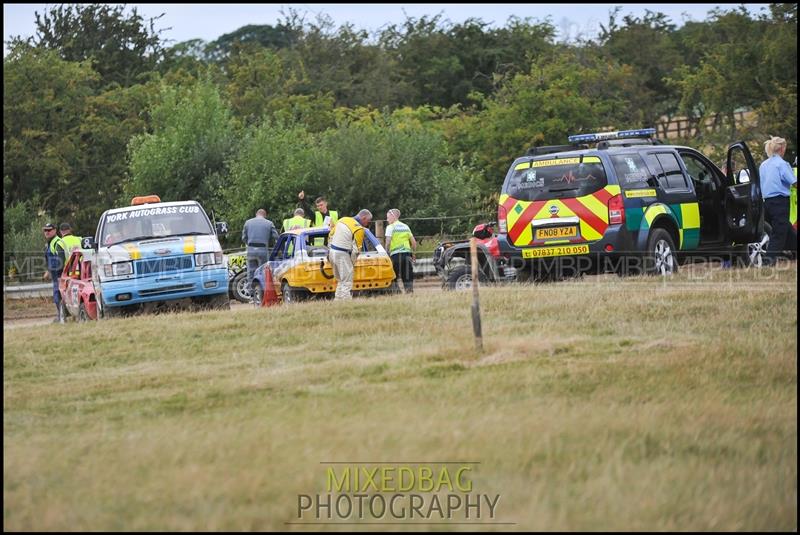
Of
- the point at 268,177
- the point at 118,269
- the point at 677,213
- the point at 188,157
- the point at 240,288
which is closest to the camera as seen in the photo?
the point at 677,213

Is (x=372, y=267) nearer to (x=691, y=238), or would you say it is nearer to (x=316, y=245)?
(x=316, y=245)

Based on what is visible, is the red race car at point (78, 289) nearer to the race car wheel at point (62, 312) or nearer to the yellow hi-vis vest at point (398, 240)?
the race car wheel at point (62, 312)

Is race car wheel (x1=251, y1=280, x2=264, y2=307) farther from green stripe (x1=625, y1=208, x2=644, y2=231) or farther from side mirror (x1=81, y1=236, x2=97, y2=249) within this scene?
green stripe (x1=625, y1=208, x2=644, y2=231)

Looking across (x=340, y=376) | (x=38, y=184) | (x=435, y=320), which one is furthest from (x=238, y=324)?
(x=38, y=184)

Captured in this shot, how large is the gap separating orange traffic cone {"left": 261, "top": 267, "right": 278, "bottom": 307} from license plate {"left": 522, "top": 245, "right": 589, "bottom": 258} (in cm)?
431

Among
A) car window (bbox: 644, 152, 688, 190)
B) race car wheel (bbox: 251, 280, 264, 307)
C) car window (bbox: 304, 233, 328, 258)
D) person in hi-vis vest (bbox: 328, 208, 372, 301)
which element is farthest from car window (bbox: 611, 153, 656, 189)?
race car wheel (bbox: 251, 280, 264, 307)

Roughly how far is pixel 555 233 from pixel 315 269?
3813mm

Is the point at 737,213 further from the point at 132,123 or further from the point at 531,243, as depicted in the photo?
the point at 132,123

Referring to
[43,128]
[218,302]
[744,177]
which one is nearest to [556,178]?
[744,177]

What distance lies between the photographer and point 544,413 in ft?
30.0

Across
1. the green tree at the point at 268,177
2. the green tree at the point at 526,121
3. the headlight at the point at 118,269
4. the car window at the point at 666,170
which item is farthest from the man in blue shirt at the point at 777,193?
the green tree at the point at 526,121

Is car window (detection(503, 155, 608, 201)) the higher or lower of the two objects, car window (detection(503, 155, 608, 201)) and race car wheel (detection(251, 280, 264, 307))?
the higher

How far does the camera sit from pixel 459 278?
63.8 ft

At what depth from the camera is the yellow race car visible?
19734 mm
